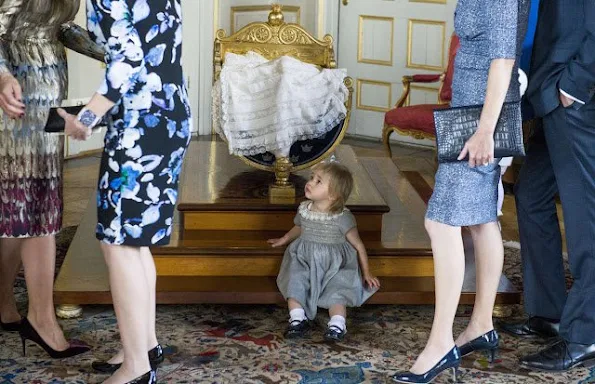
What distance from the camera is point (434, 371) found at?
10.6 ft

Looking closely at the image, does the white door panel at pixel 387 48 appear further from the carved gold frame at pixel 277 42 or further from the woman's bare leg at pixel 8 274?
the woman's bare leg at pixel 8 274

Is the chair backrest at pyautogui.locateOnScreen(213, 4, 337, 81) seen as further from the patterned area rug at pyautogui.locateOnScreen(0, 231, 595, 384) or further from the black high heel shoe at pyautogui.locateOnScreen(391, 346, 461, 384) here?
the black high heel shoe at pyautogui.locateOnScreen(391, 346, 461, 384)

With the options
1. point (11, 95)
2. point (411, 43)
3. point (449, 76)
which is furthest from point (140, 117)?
point (411, 43)

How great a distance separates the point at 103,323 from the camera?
3805 mm

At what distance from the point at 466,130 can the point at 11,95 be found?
1363 millimetres

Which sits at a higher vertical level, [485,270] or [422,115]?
[422,115]

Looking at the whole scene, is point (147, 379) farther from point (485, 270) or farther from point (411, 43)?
point (411, 43)

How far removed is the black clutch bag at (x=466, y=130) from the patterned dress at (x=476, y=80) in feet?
0.17

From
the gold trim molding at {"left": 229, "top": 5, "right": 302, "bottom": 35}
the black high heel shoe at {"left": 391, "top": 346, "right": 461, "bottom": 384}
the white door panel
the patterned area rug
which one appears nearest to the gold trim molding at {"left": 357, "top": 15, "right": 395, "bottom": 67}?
the white door panel

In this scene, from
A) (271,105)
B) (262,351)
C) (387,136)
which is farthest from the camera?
(387,136)

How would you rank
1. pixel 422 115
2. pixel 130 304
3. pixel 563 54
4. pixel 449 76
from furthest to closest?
pixel 422 115 → pixel 449 76 → pixel 563 54 → pixel 130 304

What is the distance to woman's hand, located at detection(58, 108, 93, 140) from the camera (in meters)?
2.75

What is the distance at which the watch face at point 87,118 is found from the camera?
2746mm

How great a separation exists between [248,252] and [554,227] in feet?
3.85
